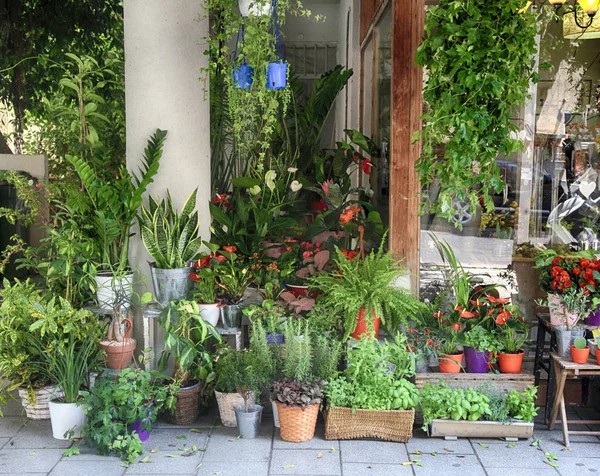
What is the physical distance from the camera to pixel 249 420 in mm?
4254

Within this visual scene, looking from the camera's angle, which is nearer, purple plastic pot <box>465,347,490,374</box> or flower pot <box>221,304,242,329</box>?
purple plastic pot <box>465,347,490,374</box>

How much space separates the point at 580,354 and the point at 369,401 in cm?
124

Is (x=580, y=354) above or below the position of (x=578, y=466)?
above

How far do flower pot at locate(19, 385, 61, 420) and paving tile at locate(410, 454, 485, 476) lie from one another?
2244 mm

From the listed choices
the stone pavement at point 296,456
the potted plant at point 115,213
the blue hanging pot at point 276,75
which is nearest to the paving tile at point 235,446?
the stone pavement at point 296,456

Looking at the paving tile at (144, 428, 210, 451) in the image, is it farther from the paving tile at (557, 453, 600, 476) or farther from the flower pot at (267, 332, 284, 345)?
the paving tile at (557, 453, 600, 476)

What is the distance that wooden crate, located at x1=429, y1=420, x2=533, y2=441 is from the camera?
13.9 ft

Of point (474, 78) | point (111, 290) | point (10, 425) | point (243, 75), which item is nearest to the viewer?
point (474, 78)

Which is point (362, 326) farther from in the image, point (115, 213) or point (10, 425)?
point (10, 425)

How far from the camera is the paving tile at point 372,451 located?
4000mm

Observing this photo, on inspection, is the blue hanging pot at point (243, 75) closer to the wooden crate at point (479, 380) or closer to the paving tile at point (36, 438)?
the wooden crate at point (479, 380)

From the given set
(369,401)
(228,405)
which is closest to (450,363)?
(369,401)

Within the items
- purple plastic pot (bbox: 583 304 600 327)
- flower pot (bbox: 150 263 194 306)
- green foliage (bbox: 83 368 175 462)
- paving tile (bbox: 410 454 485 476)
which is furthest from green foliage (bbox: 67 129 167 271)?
purple plastic pot (bbox: 583 304 600 327)

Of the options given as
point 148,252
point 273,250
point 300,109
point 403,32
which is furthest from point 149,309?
point 300,109
